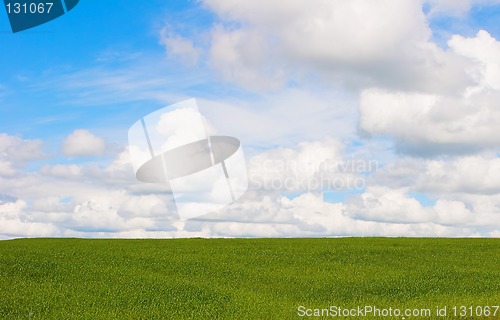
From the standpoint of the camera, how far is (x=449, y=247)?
41031 millimetres

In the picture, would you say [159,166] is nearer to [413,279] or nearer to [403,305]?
[403,305]

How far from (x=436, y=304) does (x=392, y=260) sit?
12.6m

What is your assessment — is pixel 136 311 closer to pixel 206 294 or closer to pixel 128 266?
pixel 206 294

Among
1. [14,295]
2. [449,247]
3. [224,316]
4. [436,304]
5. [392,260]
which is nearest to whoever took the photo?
[224,316]

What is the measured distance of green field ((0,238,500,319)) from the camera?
74.9 ft

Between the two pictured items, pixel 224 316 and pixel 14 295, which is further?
pixel 14 295

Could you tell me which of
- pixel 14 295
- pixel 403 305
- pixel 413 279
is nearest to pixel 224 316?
pixel 403 305

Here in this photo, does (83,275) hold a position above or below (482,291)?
above

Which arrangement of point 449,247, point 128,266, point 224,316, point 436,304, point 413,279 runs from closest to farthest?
point 224,316
point 436,304
point 413,279
point 128,266
point 449,247

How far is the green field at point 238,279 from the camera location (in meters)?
22.8

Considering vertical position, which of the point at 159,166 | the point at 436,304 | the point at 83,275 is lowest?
the point at 436,304

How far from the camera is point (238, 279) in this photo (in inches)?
1147

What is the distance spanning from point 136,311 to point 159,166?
6671 millimetres

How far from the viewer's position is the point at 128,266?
1276 inches
